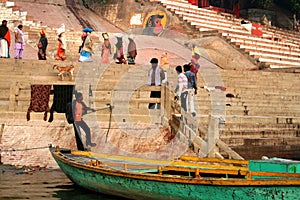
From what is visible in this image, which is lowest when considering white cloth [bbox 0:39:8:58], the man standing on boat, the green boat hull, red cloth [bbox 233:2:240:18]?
the green boat hull

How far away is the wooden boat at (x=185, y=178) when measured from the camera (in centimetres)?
703

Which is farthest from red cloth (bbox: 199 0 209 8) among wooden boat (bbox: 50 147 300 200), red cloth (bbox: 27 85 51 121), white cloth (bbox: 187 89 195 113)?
wooden boat (bbox: 50 147 300 200)

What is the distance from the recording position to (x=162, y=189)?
794 centimetres

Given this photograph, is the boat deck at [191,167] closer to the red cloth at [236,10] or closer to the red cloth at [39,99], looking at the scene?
the red cloth at [39,99]

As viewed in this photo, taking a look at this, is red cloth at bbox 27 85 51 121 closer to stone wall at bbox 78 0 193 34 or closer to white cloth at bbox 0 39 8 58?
white cloth at bbox 0 39 8 58

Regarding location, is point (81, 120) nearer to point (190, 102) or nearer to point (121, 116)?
point (121, 116)

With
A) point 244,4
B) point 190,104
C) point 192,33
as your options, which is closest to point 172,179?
point 190,104

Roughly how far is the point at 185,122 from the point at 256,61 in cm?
1241

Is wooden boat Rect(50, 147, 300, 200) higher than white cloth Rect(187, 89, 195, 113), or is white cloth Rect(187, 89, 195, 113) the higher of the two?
white cloth Rect(187, 89, 195, 113)

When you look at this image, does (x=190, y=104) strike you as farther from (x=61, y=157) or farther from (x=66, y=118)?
(x=61, y=157)

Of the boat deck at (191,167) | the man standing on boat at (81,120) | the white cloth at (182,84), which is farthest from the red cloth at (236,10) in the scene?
the boat deck at (191,167)

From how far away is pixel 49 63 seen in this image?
16219 mm

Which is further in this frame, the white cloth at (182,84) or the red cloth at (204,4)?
the red cloth at (204,4)

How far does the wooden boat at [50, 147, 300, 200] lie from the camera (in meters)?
7.03
